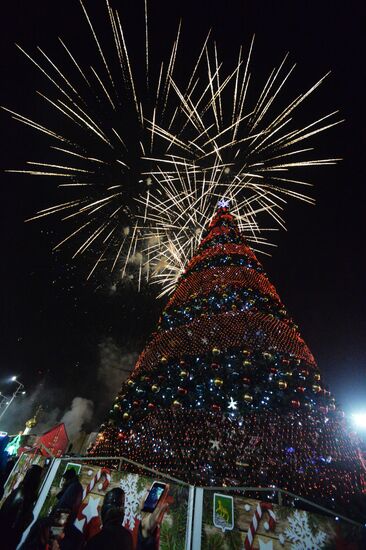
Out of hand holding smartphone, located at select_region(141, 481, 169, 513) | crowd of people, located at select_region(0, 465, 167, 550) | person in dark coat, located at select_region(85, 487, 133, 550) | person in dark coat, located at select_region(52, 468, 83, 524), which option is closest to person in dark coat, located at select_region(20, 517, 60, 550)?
crowd of people, located at select_region(0, 465, 167, 550)

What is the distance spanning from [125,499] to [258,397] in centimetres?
180

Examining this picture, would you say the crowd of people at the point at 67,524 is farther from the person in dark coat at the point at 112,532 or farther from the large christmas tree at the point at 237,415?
the large christmas tree at the point at 237,415

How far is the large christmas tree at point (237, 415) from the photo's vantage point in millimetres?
2820

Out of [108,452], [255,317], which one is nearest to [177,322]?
[255,317]

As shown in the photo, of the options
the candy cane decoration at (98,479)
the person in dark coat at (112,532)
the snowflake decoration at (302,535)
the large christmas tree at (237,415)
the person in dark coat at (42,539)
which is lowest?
the person in dark coat at (42,539)

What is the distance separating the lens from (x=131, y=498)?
7.72 feet

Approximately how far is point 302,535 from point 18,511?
2.65 metres

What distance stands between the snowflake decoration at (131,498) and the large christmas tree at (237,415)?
2.11 ft

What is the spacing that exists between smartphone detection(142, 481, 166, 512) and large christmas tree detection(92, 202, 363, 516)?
743 mm

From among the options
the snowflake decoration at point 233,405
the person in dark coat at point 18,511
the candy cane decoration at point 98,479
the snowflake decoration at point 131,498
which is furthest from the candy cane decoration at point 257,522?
the person in dark coat at point 18,511

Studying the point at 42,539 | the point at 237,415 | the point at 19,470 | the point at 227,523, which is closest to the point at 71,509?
the point at 42,539

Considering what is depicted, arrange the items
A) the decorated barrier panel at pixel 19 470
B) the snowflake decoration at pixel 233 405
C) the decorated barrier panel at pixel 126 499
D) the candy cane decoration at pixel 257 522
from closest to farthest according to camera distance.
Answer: the candy cane decoration at pixel 257 522 < the decorated barrier panel at pixel 126 499 < the snowflake decoration at pixel 233 405 < the decorated barrier panel at pixel 19 470

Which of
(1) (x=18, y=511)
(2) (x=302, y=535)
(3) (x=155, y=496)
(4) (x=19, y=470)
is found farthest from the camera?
(4) (x=19, y=470)

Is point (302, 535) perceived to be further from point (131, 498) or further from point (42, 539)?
point (42, 539)
